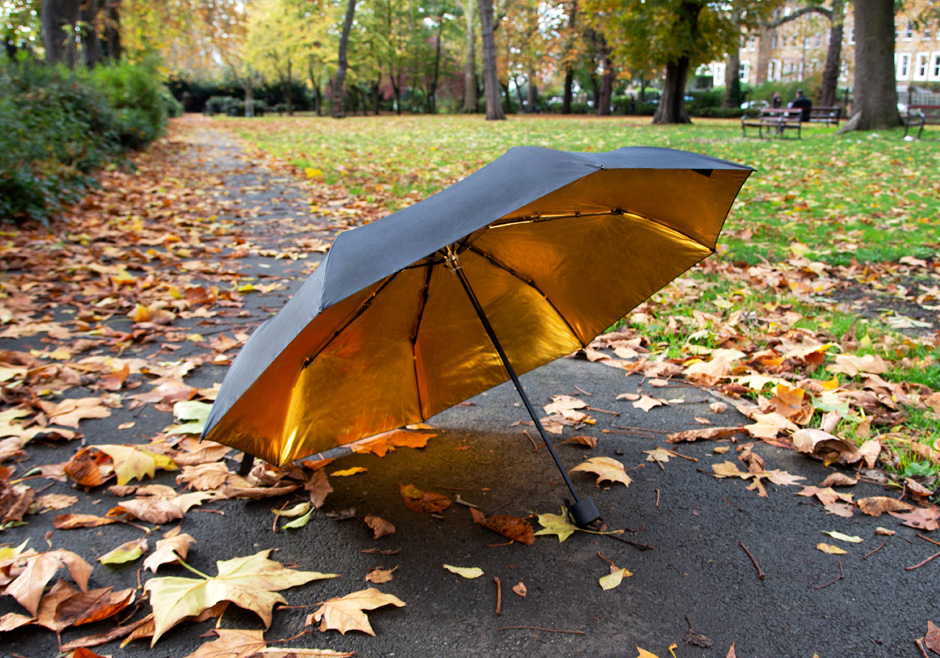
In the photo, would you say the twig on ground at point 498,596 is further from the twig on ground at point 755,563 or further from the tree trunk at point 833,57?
the tree trunk at point 833,57

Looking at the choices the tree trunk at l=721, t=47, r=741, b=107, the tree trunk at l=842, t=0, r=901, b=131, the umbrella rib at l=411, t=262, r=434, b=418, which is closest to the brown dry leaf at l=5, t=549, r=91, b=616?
the umbrella rib at l=411, t=262, r=434, b=418

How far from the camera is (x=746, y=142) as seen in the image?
45.0ft

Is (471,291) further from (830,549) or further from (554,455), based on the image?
→ (830,549)

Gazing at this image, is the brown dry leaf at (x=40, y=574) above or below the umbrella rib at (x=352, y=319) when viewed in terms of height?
below

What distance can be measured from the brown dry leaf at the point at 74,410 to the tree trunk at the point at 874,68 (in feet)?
55.7

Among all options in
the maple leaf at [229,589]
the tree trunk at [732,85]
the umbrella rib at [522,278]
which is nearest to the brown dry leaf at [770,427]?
the umbrella rib at [522,278]

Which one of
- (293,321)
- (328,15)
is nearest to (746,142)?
(293,321)

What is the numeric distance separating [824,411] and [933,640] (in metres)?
1.29

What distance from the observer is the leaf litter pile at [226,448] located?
6.17ft

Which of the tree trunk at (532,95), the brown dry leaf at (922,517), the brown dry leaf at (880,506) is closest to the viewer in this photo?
the brown dry leaf at (922,517)

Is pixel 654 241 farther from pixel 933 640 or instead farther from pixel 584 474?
pixel 933 640

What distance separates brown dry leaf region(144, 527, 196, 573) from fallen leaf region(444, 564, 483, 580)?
2.89ft

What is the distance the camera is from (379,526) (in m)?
2.25

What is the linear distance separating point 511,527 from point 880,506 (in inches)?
51.3
